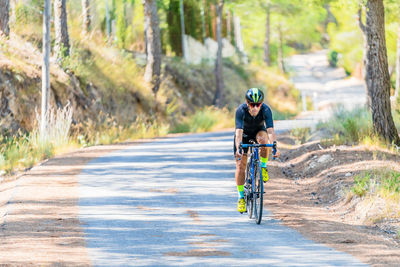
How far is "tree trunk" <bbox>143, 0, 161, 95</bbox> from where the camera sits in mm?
30859

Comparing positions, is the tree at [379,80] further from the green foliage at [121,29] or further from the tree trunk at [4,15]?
the green foliage at [121,29]

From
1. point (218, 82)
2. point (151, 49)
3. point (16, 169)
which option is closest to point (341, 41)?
point (218, 82)

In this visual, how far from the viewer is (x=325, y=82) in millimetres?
76812

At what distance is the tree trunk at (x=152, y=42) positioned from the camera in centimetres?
3086

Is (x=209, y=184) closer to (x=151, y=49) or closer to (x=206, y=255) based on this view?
(x=206, y=255)

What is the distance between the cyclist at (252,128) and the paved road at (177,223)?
74 centimetres

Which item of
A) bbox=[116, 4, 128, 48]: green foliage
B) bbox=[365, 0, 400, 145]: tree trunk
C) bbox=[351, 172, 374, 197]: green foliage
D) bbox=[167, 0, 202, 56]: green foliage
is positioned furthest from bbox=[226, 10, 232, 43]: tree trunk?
bbox=[351, 172, 374, 197]: green foliage

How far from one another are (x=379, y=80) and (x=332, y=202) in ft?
16.2

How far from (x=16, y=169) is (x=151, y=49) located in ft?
50.2

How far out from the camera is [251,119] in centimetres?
1023

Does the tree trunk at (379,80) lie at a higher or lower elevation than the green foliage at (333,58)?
lower

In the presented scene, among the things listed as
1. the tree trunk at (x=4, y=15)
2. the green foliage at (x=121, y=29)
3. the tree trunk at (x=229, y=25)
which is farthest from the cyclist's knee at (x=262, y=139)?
the tree trunk at (x=229, y=25)

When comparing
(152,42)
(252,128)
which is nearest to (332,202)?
→ (252,128)

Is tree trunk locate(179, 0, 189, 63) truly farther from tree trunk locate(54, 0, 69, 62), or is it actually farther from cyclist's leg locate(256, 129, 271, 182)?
cyclist's leg locate(256, 129, 271, 182)
